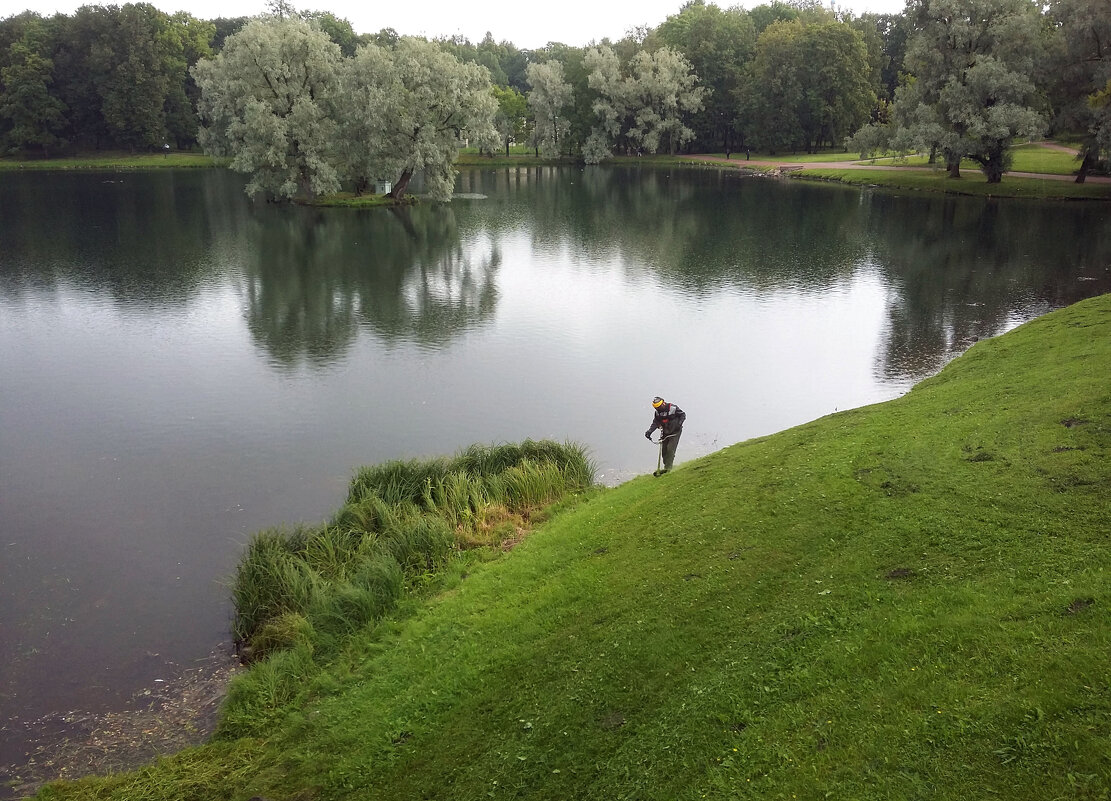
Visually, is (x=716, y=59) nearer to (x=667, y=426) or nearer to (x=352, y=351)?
(x=352, y=351)

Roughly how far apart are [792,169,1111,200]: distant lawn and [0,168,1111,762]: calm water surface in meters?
3.85

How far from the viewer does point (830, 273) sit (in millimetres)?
38969

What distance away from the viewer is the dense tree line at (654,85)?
5769 cm

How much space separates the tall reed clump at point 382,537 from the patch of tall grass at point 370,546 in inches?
0.8

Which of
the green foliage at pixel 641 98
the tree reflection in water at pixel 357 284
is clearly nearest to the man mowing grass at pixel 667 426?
the tree reflection in water at pixel 357 284

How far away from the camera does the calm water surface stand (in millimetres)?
14742

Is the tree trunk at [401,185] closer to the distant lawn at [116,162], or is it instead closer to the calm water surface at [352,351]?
the calm water surface at [352,351]

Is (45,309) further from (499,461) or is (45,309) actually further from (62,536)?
(499,461)

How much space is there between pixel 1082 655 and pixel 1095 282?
33729 millimetres

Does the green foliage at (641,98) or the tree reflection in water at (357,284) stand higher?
the green foliage at (641,98)

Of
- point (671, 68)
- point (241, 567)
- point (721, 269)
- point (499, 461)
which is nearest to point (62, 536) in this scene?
point (241, 567)

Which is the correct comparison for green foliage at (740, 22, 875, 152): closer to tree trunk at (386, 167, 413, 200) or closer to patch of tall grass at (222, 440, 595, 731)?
tree trunk at (386, 167, 413, 200)

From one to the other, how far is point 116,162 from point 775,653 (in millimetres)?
105719

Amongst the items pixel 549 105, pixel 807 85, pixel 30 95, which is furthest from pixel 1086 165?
pixel 30 95
